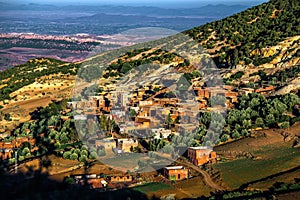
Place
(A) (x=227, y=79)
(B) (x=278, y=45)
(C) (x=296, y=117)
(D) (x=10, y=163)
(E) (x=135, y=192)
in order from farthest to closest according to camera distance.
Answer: (B) (x=278, y=45), (A) (x=227, y=79), (C) (x=296, y=117), (D) (x=10, y=163), (E) (x=135, y=192)

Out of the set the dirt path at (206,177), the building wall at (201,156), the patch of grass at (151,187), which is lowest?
the patch of grass at (151,187)

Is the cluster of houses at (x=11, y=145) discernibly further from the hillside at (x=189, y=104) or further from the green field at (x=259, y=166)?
the green field at (x=259, y=166)

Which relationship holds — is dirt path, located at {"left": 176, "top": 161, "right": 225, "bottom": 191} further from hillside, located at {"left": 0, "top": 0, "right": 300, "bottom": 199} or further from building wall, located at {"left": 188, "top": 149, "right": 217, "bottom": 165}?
building wall, located at {"left": 188, "top": 149, "right": 217, "bottom": 165}

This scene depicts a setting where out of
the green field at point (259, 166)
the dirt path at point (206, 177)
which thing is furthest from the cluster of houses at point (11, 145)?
the green field at point (259, 166)

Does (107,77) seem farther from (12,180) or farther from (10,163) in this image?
(12,180)

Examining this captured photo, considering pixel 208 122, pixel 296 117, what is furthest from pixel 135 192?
pixel 296 117

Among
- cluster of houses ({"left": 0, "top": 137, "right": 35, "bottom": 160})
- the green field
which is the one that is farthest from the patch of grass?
cluster of houses ({"left": 0, "top": 137, "right": 35, "bottom": 160})

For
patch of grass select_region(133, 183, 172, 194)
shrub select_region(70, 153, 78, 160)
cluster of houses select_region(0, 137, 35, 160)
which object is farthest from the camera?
cluster of houses select_region(0, 137, 35, 160)

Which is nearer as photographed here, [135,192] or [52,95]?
[135,192]
